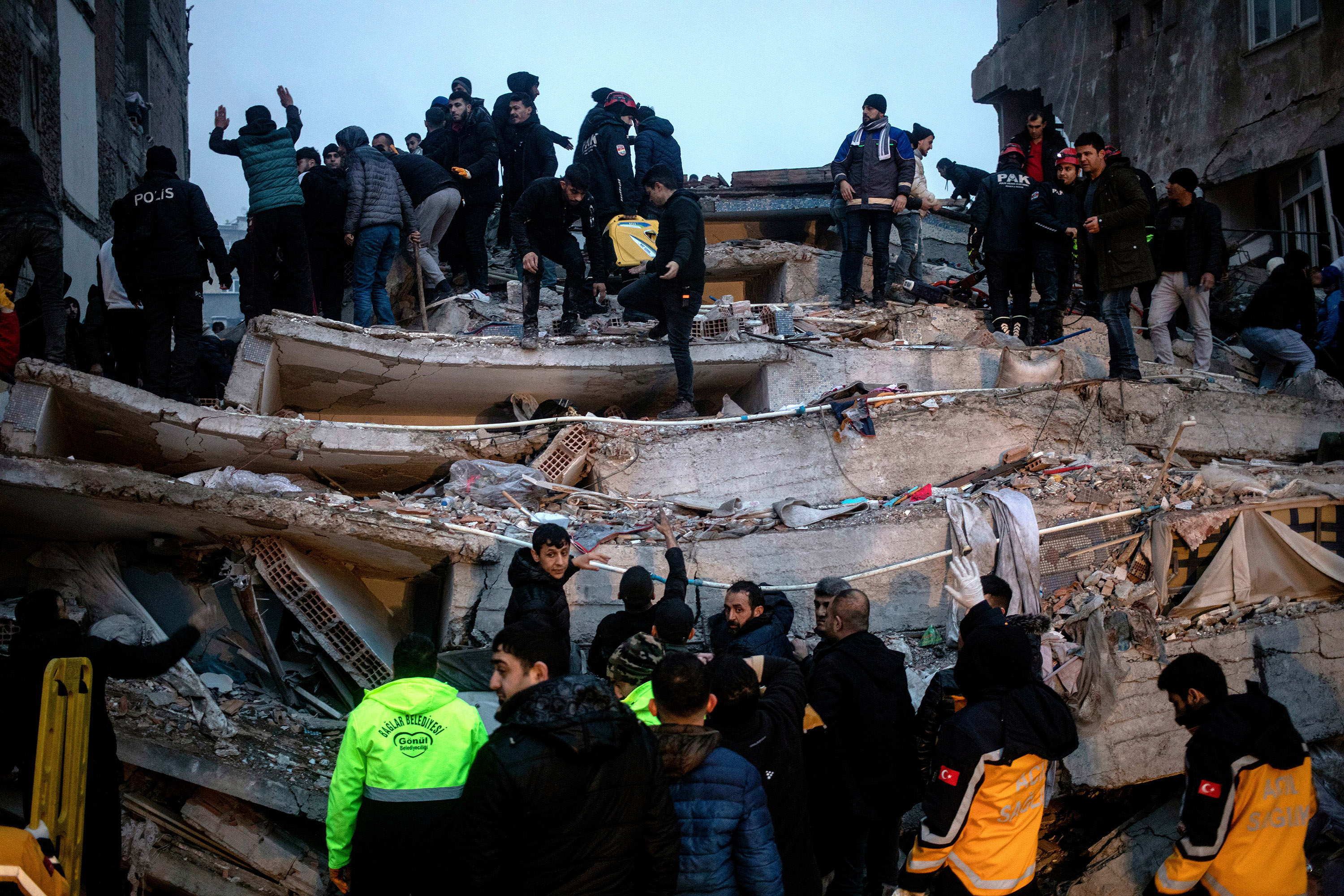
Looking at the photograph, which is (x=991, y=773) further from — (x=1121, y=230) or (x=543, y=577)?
(x=1121, y=230)

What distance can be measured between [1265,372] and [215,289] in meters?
29.1

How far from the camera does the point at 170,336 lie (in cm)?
760

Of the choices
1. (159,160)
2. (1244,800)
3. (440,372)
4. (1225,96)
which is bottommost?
(1244,800)

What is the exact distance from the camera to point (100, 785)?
4.10m

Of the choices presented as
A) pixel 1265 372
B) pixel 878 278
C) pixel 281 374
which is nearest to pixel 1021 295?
pixel 878 278

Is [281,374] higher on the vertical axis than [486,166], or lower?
lower

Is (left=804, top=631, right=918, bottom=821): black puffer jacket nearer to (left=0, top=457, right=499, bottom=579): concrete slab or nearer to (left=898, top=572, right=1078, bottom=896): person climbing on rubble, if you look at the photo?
(left=898, top=572, right=1078, bottom=896): person climbing on rubble

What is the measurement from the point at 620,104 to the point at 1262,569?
746cm

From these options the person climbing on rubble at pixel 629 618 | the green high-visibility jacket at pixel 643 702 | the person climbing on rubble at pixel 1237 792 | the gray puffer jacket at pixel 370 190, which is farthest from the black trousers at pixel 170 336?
the person climbing on rubble at pixel 1237 792

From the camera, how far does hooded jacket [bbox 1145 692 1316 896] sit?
3.83 m

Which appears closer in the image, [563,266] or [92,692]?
[92,692]

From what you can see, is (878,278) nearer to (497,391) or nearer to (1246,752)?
(497,391)

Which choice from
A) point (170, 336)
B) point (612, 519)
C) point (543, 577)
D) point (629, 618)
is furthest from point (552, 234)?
point (629, 618)

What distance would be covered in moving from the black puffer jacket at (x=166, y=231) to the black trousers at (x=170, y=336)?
10 centimetres
